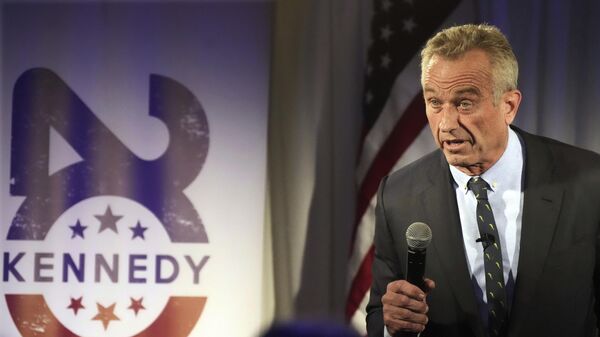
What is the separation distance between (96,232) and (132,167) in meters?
0.33

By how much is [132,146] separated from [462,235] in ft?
7.14

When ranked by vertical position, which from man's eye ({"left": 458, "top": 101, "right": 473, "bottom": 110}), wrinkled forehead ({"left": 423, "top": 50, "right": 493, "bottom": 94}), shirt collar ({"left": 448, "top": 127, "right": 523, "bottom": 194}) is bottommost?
shirt collar ({"left": 448, "top": 127, "right": 523, "bottom": 194})

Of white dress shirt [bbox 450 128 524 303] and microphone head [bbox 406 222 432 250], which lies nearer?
microphone head [bbox 406 222 432 250]

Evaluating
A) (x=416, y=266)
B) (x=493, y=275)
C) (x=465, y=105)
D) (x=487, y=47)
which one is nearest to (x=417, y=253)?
(x=416, y=266)

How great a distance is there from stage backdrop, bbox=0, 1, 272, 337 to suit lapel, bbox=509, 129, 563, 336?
206 cm

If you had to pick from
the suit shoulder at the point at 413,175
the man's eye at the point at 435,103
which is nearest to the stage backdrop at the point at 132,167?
the suit shoulder at the point at 413,175

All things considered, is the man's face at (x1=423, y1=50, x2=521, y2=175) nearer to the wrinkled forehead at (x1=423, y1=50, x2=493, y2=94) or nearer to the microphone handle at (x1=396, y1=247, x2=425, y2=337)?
the wrinkled forehead at (x1=423, y1=50, x2=493, y2=94)

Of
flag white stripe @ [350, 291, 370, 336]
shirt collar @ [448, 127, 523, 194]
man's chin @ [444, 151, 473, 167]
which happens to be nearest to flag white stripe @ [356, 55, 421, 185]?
flag white stripe @ [350, 291, 370, 336]

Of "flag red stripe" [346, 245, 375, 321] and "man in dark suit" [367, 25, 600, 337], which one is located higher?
"man in dark suit" [367, 25, 600, 337]

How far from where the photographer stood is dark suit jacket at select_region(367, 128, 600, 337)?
6.24 feet

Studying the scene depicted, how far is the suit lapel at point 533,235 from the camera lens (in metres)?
1.90

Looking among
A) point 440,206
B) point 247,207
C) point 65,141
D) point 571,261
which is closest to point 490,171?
point 440,206

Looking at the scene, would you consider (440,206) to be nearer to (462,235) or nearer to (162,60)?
(462,235)

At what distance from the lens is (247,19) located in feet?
12.9
